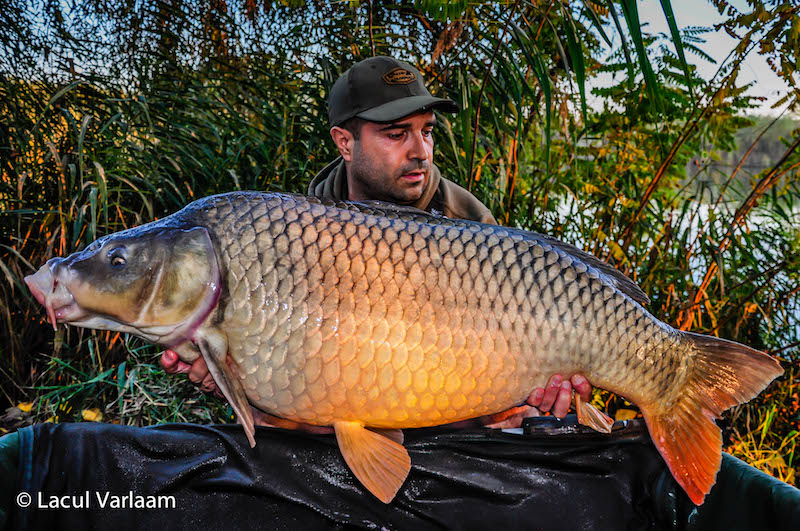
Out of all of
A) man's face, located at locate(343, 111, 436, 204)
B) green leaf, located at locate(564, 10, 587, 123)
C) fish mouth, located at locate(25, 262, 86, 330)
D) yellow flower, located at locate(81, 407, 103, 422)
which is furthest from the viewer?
yellow flower, located at locate(81, 407, 103, 422)

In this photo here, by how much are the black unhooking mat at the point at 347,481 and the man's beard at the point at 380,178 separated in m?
0.80

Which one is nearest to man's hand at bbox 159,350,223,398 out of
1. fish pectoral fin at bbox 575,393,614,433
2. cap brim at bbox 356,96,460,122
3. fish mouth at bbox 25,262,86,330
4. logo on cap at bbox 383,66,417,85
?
fish mouth at bbox 25,262,86,330

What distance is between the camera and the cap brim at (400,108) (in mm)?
1940

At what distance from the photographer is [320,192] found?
88.8 inches

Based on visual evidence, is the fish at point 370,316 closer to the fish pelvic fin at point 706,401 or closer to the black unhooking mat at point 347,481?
the fish pelvic fin at point 706,401

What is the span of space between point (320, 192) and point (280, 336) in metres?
1.07

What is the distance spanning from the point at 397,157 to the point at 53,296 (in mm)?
1116

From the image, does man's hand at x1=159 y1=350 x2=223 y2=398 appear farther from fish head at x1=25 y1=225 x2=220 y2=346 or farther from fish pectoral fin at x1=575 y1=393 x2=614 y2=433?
Result: fish pectoral fin at x1=575 y1=393 x2=614 y2=433

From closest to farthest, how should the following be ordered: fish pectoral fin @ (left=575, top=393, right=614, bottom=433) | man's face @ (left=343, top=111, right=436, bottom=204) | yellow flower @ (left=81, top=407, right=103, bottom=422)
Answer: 1. fish pectoral fin @ (left=575, top=393, right=614, bottom=433)
2. man's face @ (left=343, top=111, right=436, bottom=204)
3. yellow flower @ (left=81, top=407, right=103, bottom=422)

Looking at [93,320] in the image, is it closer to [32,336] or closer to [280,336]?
[280,336]

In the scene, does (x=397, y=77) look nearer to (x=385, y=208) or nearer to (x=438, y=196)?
(x=438, y=196)

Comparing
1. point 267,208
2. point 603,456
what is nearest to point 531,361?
point 603,456

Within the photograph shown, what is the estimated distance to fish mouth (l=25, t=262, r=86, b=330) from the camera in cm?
122

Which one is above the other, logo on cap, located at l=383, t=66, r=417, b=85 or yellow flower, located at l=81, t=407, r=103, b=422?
logo on cap, located at l=383, t=66, r=417, b=85
